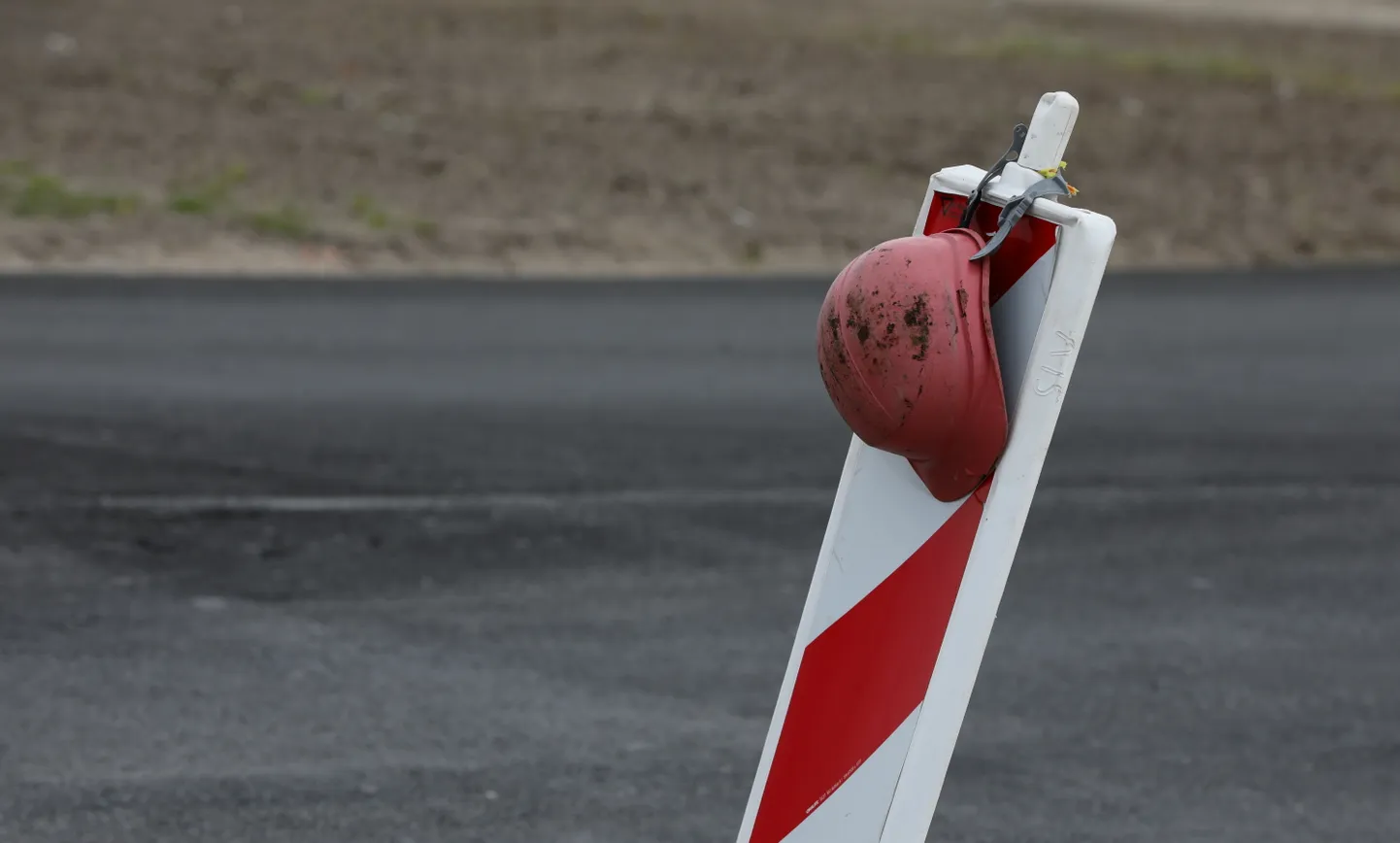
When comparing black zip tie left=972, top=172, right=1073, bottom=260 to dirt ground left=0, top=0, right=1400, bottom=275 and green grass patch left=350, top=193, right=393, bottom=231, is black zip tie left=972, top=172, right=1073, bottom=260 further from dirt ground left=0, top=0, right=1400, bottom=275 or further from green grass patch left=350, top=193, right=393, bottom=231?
green grass patch left=350, top=193, right=393, bottom=231

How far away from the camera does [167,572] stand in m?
5.31

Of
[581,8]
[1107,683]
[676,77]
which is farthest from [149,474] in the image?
[581,8]

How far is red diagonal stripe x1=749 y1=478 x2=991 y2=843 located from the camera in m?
2.16

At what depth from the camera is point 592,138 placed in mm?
15141

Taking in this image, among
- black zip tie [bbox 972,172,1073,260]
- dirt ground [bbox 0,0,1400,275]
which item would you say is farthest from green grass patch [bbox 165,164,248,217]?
black zip tie [bbox 972,172,1073,260]

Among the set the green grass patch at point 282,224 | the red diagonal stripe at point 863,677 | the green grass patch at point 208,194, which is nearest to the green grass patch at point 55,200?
the green grass patch at point 208,194

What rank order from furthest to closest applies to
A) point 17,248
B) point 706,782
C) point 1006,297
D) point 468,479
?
1. point 17,248
2. point 468,479
3. point 706,782
4. point 1006,297

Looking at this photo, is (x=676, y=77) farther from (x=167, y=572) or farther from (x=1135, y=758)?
(x=1135, y=758)

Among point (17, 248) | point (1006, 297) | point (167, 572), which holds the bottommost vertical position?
point (17, 248)

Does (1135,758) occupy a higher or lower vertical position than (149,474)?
higher

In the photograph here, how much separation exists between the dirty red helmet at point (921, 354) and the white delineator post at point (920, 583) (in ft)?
0.16

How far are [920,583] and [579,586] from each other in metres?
3.21

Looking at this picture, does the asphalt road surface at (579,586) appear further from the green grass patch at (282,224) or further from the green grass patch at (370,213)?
the green grass patch at (370,213)

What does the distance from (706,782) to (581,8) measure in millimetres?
18874
